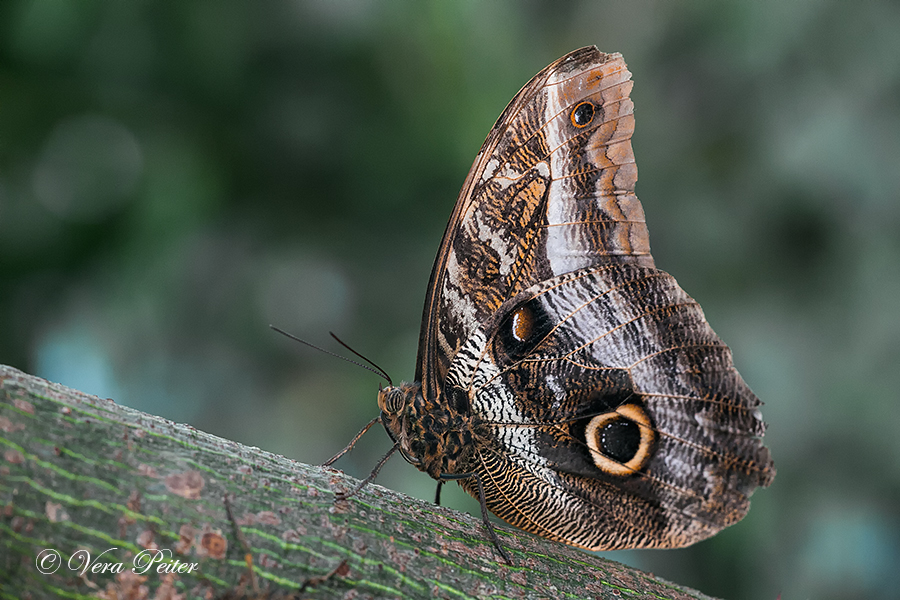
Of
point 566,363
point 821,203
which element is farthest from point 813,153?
point 566,363

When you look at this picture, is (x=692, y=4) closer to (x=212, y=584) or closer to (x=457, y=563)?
(x=457, y=563)

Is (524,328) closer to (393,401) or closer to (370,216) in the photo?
(393,401)

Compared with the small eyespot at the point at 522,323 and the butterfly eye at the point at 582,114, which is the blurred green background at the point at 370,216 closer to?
the small eyespot at the point at 522,323

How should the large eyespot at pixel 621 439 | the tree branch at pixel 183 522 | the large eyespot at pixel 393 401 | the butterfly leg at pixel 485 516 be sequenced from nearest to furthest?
the tree branch at pixel 183 522 → the butterfly leg at pixel 485 516 → the large eyespot at pixel 393 401 → the large eyespot at pixel 621 439

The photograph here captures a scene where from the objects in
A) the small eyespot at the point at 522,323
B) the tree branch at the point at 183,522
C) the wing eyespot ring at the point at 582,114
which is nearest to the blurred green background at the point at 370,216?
the small eyespot at the point at 522,323

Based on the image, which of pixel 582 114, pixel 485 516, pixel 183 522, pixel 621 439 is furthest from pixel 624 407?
pixel 183 522

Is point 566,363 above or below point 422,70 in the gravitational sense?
below
